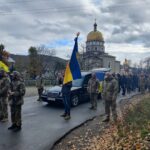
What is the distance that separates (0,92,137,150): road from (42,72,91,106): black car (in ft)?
1.73

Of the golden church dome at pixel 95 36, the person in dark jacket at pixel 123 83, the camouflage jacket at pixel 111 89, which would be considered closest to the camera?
the camouflage jacket at pixel 111 89

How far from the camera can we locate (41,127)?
36.2 feet

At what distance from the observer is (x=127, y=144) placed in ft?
24.1

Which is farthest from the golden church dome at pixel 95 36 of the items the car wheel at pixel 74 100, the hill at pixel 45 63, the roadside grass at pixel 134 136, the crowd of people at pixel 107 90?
the roadside grass at pixel 134 136

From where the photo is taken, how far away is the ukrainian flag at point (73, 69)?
13.0 meters

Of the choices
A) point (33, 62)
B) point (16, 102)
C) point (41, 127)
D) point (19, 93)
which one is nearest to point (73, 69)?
point (41, 127)

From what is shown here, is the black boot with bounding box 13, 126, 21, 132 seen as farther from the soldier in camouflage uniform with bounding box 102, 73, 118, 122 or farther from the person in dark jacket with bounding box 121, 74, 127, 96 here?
the person in dark jacket with bounding box 121, 74, 127, 96

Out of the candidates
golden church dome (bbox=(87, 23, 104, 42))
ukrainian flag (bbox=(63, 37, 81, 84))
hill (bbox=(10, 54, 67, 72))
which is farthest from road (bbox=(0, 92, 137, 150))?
golden church dome (bbox=(87, 23, 104, 42))

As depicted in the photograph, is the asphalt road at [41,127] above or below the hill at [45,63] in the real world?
below

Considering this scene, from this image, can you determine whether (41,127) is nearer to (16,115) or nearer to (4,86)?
(16,115)

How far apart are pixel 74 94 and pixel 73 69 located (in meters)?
3.97

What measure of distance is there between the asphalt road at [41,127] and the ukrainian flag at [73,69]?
1.57 metres

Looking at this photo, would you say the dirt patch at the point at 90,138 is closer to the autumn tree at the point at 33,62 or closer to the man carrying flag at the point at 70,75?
the man carrying flag at the point at 70,75

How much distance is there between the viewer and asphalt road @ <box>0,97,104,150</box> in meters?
8.58
